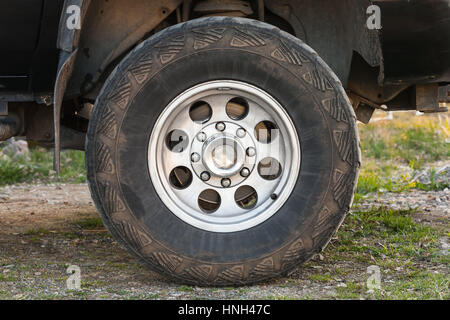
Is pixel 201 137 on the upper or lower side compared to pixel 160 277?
upper

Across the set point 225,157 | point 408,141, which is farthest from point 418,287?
point 408,141

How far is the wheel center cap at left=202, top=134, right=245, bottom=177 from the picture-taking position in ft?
10.4

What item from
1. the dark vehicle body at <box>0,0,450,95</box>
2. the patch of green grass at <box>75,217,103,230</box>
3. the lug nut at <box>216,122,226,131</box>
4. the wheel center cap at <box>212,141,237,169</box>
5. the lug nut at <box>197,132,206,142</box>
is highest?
the dark vehicle body at <box>0,0,450,95</box>

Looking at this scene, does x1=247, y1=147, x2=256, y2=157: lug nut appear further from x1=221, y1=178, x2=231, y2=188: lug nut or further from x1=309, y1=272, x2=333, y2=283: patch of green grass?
x1=309, y1=272, x2=333, y2=283: patch of green grass

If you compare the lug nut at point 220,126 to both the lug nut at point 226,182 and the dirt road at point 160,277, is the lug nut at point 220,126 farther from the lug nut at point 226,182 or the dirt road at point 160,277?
the dirt road at point 160,277

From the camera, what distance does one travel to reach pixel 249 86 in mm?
3109

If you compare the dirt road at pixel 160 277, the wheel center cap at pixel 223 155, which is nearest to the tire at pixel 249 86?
the dirt road at pixel 160 277

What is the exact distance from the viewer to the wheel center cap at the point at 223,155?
3.18 metres

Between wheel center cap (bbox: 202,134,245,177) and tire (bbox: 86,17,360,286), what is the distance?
29 cm

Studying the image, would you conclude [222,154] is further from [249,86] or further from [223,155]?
[249,86]

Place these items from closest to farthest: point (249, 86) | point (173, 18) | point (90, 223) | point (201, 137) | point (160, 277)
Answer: point (249, 86), point (201, 137), point (160, 277), point (173, 18), point (90, 223)

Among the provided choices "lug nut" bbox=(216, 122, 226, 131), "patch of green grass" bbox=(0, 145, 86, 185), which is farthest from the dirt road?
"patch of green grass" bbox=(0, 145, 86, 185)

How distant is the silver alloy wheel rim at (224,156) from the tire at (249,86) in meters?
0.03

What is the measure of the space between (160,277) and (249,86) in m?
1.08
